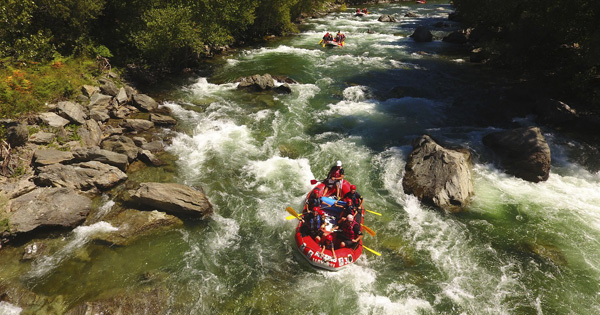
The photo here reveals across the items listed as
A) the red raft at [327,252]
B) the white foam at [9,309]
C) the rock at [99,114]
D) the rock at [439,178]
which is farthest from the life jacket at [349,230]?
the rock at [99,114]

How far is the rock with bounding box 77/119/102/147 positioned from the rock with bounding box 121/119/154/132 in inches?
53.0

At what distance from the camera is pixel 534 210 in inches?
462

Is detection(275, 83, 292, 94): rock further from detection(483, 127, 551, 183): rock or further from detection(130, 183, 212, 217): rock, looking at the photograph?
detection(483, 127, 551, 183): rock

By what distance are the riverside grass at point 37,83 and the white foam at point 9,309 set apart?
364 inches

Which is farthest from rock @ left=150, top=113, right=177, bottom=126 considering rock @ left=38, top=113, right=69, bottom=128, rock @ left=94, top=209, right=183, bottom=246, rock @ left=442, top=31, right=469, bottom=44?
rock @ left=442, top=31, right=469, bottom=44

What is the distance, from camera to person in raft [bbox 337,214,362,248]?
389 inches

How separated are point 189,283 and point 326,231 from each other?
15.5 ft

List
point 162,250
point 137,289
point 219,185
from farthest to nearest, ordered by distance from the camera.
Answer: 1. point 219,185
2. point 162,250
3. point 137,289

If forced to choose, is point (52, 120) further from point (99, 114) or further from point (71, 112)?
point (99, 114)

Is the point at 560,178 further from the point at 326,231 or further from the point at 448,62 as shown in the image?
the point at 448,62

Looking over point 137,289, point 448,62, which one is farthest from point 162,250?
point 448,62

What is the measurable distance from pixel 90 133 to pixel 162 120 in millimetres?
3651

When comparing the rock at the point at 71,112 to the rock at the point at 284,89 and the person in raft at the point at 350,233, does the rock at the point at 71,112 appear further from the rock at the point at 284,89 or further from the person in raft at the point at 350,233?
the person in raft at the point at 350,233

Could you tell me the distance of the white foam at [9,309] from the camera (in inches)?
307
